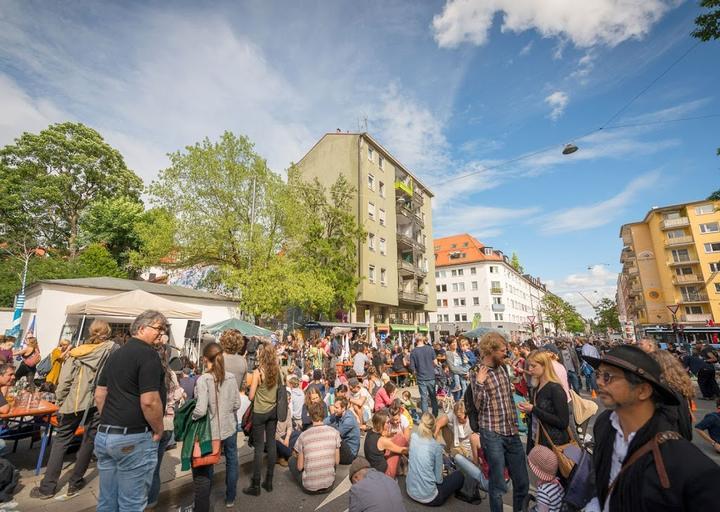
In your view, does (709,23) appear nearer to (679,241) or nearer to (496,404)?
(496,404)

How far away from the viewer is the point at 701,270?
4634 centimetres

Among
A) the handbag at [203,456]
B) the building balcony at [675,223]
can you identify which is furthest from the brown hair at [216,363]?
the building balcony at [675,223]

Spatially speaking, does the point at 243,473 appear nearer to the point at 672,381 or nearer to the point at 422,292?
the point at 672,381

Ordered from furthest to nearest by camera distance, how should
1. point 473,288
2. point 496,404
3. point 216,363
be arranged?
point 473,288
point 216,363
point 496,404

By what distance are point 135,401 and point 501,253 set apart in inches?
2677

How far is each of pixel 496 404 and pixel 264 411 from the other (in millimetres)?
3075

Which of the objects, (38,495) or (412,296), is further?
Answer: (412,296)

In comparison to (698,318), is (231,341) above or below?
below

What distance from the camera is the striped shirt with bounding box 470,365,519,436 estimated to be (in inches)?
149

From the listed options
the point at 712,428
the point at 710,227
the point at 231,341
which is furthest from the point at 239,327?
the point at 710,227

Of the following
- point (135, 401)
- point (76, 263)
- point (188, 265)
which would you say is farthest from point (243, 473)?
point (76, 263)

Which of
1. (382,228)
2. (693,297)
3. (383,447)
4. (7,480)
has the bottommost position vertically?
(7,480)

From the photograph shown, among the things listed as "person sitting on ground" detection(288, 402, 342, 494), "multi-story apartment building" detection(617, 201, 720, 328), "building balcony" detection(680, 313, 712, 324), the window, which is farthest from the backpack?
the window

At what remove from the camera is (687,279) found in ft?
156
